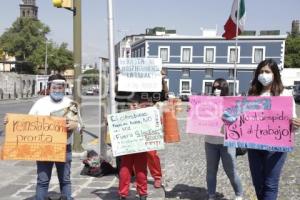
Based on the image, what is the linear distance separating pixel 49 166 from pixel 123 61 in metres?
2.73

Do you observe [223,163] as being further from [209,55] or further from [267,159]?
[209,55]

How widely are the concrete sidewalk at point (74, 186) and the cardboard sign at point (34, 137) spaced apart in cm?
119

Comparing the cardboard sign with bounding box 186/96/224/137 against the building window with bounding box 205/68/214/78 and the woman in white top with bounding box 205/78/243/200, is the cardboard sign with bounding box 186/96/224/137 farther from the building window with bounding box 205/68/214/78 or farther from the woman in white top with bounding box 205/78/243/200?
the building window with bounding box 205/68/214/78

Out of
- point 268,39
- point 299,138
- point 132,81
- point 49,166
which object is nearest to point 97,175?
point 132,81

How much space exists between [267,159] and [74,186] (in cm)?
349

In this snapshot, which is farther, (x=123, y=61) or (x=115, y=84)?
(x=115, y=84)

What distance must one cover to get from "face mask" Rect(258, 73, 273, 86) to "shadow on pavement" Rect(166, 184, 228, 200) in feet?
7.66

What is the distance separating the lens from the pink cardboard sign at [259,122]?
205 inches

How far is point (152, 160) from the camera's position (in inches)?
286

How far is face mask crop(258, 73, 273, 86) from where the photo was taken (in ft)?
16.5

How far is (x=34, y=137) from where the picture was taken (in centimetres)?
571

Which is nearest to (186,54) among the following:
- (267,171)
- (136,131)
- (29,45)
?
(29,45)

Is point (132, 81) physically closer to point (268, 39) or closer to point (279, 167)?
point (279, 167)

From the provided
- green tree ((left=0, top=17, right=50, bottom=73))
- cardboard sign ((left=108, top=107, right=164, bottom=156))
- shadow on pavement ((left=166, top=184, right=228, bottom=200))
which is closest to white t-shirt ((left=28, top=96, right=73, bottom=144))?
cardboard sign ((left=108, top=107, right=164, bottom=156))
